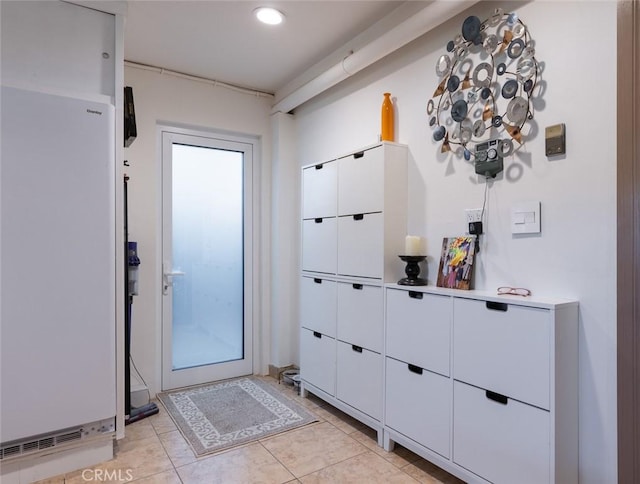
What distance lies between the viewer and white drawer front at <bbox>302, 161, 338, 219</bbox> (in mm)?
2846

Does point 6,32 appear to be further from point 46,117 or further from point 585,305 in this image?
point 585,305

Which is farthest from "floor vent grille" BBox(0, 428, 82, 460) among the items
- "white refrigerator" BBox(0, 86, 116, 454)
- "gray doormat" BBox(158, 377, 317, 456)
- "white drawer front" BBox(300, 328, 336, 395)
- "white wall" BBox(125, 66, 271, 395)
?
"white drawer front" BBox(300, 328, 336, 395)

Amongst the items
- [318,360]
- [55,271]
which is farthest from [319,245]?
[55,271]

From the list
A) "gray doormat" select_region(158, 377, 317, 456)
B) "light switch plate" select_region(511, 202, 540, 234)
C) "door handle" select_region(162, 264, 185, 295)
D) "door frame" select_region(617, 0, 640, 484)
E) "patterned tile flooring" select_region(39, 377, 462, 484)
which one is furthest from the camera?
"door handle" select_region(162, 264, 185, 295)

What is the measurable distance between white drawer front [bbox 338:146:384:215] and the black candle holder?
36 cm

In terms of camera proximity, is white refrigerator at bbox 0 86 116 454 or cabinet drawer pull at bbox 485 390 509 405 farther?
white refrigerator at bbox 0 86 116 454

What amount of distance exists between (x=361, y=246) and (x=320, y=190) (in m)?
0.66

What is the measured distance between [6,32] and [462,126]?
251cm

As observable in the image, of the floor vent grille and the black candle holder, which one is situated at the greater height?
the black candle holder

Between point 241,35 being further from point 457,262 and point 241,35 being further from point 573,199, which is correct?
point 573,199

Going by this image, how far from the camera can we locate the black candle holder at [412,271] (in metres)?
2.27

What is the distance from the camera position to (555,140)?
1740mm

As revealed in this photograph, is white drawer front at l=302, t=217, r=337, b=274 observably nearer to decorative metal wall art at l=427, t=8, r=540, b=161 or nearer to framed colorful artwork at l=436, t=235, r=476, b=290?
framed colorful artwork at l=436, t=235, r=476, b=290

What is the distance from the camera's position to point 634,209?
1.50 meters
